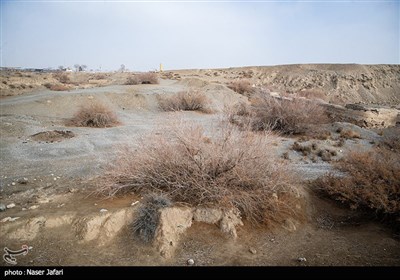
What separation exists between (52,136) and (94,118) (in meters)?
2.60

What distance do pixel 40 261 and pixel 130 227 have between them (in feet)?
3.61

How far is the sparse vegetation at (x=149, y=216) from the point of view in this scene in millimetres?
3677

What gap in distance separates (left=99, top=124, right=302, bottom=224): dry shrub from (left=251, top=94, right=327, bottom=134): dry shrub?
6.55 meters

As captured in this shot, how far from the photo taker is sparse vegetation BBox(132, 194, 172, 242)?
3677mm

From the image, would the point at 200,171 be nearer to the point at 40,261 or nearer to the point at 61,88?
the point at 40,261

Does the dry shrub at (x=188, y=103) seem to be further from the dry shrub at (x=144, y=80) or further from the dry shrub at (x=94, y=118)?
the dry shrub at (x=144, y=80)

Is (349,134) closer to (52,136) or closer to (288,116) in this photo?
(288,116)

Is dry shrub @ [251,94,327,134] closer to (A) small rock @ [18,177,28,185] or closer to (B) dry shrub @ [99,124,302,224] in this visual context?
(B) dry shrub @ [99,124,302,224]

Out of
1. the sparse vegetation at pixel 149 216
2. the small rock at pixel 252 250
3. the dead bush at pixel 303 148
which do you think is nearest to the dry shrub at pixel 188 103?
the dead bush at pixel 303 148

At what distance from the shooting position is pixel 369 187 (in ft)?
14.4

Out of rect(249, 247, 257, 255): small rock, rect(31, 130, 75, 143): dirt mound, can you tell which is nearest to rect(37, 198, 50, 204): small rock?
rect(249, 247, 257, 255): small rock

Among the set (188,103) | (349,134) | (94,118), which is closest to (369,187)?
(349,134)

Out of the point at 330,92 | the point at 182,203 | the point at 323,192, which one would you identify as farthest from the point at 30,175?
the point at 330,92

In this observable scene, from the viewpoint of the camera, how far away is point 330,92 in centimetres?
3344
